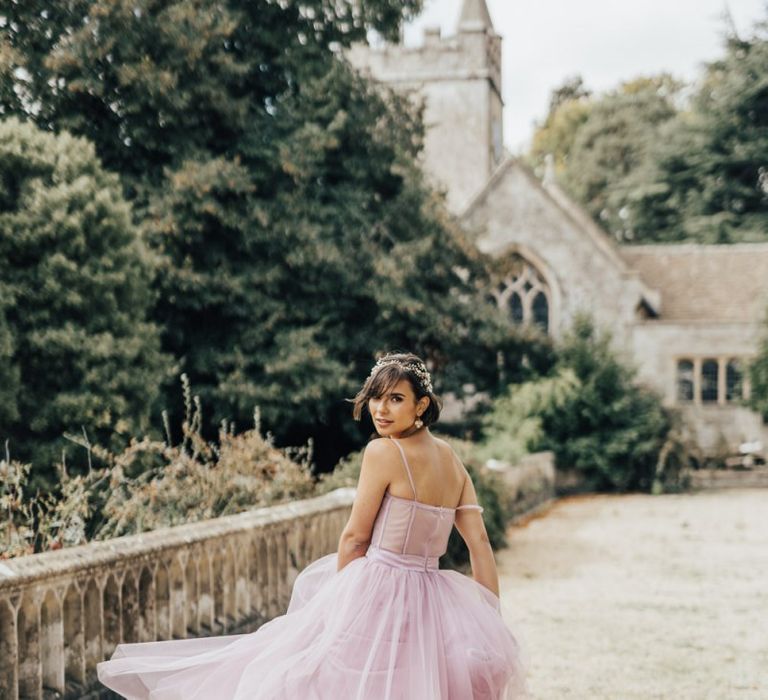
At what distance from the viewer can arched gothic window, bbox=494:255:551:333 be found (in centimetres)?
2952

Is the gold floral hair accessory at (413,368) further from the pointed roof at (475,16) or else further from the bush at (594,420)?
the pointed roof at (475,16)

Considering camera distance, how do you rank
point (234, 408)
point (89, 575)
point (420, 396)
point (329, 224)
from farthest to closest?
point (329, 224), point (234, 408), point (89, 575), point (420, 396)

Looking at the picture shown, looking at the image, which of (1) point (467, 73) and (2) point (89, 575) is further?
(1) point (467, 73)

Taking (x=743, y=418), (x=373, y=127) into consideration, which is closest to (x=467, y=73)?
(x=743, y=418)

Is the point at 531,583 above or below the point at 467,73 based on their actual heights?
below

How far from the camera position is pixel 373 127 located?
18.1 meters

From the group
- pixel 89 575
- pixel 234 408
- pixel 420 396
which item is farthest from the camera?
pixel 234 408

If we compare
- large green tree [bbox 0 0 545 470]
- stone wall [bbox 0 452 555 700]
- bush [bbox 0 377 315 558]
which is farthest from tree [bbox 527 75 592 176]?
stone wall [bbox 0 452 555 700]

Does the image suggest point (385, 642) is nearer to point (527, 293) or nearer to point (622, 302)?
point (622, 302)

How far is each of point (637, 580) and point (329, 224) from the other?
8.42 meters

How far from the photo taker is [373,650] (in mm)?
3637

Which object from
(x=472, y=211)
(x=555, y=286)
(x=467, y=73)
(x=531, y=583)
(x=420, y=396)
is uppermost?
(x=467, y=73)

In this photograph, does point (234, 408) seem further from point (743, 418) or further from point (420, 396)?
point (743, 418)

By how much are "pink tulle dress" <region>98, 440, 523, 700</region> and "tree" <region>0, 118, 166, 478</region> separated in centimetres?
770
